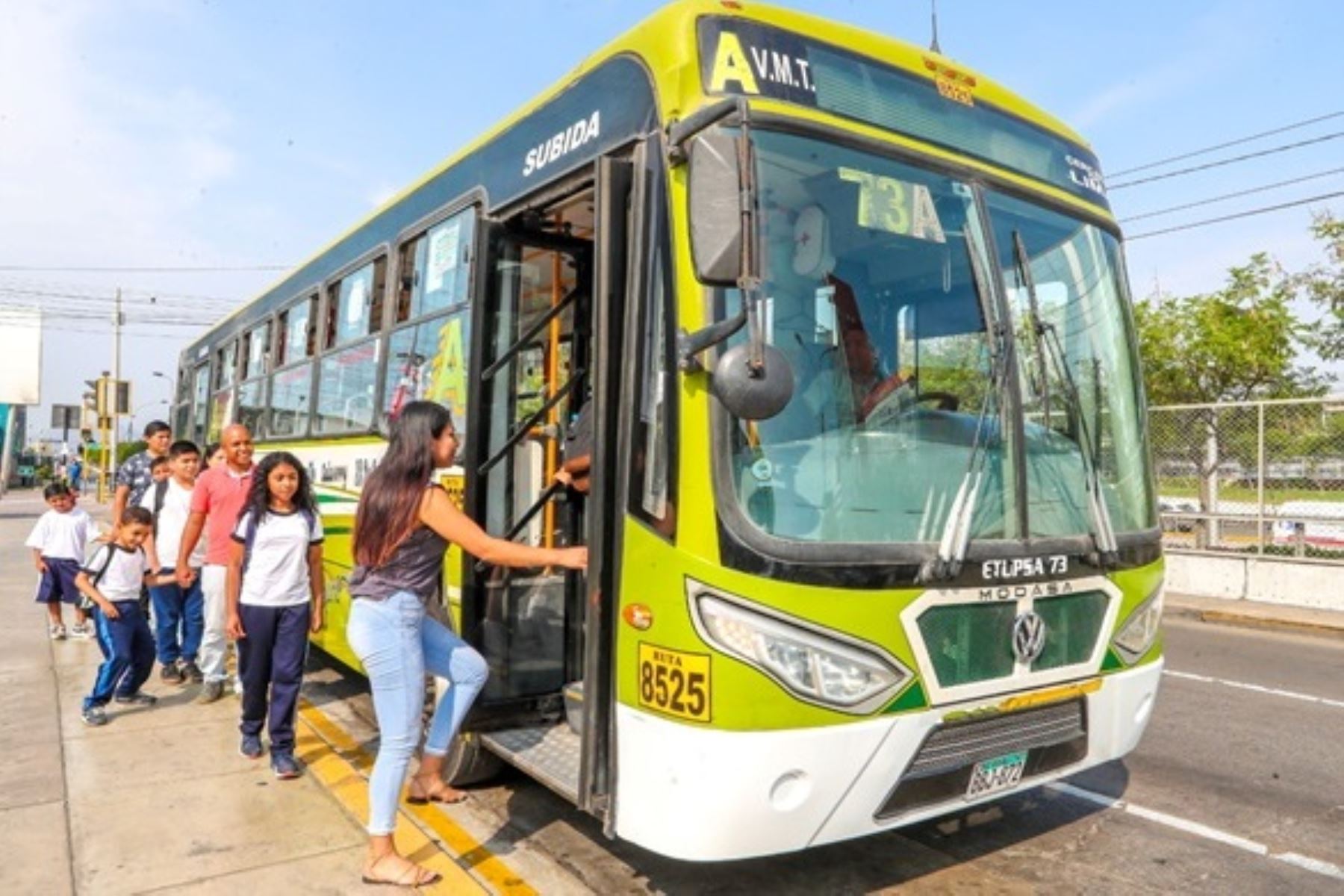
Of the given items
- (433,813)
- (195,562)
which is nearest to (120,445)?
(195,562)

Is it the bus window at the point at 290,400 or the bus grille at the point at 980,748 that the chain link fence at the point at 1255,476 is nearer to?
the bus grille at the point at 980,748

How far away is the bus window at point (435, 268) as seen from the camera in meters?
4.98

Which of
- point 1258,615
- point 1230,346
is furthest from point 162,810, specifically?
point 1230,346

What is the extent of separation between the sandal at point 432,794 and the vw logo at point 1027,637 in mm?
2637

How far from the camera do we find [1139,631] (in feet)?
12.9

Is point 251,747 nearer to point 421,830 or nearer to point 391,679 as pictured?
point 421,830

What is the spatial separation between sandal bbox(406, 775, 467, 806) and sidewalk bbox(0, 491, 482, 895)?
0.23 m

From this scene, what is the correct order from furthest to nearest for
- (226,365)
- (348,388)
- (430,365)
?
(226,365) → (348,388) → (430,365)

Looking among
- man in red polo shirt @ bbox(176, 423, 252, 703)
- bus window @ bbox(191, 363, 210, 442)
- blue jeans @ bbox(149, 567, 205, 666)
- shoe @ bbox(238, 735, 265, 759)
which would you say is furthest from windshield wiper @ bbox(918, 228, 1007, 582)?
bus window @ bbox(191, 363, 210, 442)

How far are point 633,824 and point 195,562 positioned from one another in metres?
5.12

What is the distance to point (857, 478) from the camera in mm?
3258

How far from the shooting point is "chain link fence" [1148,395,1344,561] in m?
11.6

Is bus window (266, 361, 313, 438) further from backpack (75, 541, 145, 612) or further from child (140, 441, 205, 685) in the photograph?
backpack (75, 541, 145, 612)

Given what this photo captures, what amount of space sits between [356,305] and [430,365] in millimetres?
1577
